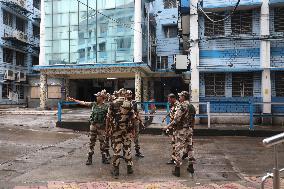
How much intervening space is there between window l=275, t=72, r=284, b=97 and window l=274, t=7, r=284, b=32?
7.40ft

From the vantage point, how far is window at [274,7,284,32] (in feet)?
52.2

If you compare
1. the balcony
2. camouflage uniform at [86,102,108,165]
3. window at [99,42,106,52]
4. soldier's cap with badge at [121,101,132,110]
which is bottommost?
camouflage uniform at [86,102,108,165]

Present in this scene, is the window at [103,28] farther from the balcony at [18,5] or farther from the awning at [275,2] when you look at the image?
the awning at [275,2]

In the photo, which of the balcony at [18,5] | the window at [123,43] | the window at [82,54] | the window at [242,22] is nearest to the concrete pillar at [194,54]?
the window at [242,22]

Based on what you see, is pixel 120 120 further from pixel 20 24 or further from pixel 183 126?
pixel 20 24

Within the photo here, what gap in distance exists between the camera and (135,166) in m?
7.55

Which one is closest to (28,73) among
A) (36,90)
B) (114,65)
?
(36,90)

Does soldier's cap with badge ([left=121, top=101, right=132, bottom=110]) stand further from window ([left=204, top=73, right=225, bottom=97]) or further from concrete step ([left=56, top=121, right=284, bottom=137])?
window ([left=204, top=73, right=225, bottom=97])

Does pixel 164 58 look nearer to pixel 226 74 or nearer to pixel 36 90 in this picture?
pixel 36 90

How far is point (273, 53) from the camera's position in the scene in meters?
15.9

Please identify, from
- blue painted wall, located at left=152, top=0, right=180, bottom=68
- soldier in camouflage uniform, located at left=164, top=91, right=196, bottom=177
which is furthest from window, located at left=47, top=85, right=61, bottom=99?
soldier in camouflage uniform, located at left=164, top=91, right=196, bottom=177

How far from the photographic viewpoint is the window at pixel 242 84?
1631 cm

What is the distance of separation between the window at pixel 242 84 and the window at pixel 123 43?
43.9 feet

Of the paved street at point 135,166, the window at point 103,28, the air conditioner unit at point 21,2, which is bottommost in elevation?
the paved street at point 135,166
